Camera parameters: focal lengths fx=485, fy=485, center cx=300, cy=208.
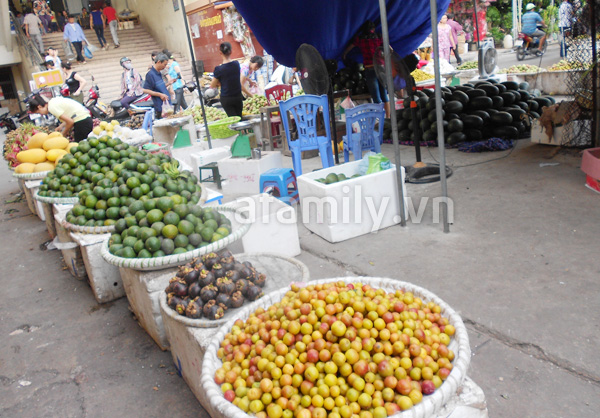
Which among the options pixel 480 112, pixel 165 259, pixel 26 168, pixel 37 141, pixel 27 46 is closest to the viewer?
pixel 165 259

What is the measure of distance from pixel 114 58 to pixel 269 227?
19.5 meters

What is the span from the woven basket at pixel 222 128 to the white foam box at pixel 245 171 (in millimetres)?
1785

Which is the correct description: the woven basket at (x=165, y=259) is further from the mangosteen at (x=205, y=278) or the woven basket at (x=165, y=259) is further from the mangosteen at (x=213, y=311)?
the mangosteen at (x=213, y=311)

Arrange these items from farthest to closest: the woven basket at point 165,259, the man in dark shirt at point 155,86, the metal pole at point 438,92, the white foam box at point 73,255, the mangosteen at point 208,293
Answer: the man in dark shirt at point 155,86 < the white foam box at point 73,255 < the metal pole at point 438,92 < the woven basket at point 165,259 < the mangosteen at point 208,293

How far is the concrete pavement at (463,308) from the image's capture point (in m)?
2.61

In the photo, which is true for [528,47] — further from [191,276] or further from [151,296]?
[191,276]

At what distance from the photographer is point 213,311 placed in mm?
2490

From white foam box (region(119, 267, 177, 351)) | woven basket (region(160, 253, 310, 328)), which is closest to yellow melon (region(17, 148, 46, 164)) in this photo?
white foam box (region(119, 267, 177, 351))

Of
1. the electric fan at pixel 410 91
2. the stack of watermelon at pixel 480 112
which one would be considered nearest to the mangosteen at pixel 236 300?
the electric fan at pixel 410 91

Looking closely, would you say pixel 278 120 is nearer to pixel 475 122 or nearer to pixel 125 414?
pixel 475 122

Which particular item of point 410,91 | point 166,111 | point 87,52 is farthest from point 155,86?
point 87,52

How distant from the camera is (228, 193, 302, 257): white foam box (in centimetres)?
409

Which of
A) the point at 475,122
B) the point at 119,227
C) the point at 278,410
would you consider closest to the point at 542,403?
the point at 278,410

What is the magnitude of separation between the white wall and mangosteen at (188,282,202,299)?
19431 mm
